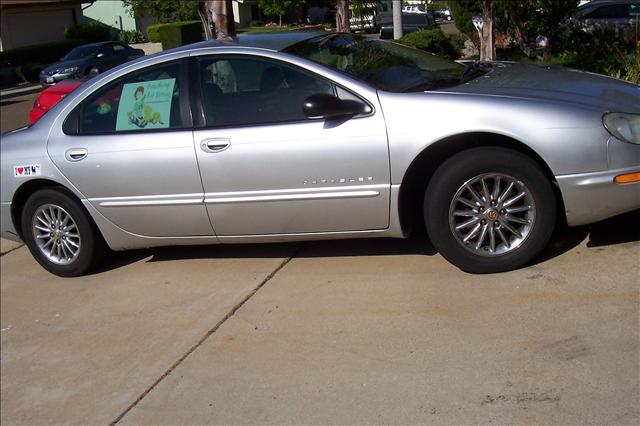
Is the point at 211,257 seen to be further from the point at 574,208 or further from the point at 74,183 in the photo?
the point at 574,208

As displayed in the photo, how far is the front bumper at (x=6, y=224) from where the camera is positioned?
6.35 m


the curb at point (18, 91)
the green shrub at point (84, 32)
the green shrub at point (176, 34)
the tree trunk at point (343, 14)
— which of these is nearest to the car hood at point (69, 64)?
the curb at point (18, 91)

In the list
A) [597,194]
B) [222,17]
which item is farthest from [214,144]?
[222,17]

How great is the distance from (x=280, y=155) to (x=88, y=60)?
22948 mm

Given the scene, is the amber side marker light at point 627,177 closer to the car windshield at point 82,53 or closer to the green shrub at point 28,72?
the car windshield at point 82,53

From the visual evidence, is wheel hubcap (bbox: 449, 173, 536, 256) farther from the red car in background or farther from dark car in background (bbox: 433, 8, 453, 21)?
dark car in background (bbox: 433, 8, 453, 21)

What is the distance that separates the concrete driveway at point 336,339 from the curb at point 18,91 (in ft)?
79.6

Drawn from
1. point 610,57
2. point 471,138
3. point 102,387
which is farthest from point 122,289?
point 610,57

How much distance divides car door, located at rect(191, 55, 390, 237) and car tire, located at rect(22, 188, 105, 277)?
3.89 feet

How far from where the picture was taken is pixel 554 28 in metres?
15.3

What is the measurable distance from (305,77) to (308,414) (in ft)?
7.38

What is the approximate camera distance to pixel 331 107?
5000 mm

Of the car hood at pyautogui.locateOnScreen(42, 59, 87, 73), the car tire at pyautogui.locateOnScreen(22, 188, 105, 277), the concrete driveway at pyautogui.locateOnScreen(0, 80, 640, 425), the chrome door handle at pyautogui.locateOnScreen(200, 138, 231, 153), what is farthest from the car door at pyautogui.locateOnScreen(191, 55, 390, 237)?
the car hood at pyautogui.locateOnScreen(42, 59, 87, 73)

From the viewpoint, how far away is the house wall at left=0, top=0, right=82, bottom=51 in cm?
3769
